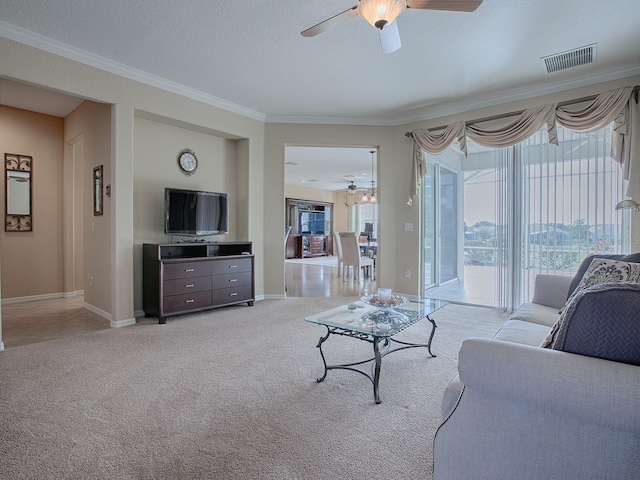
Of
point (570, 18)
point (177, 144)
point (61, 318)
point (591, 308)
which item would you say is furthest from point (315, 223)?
point (591, 308)

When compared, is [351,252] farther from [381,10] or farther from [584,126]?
[381,10]

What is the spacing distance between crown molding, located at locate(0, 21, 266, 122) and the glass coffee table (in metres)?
3.18

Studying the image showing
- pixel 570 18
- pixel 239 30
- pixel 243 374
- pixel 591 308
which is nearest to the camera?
pixel 591 308

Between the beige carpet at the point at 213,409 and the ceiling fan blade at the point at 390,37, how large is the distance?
7.53 ft

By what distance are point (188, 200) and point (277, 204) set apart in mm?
1325

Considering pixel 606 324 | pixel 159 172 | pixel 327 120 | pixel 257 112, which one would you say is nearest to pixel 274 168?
pixel 257 112

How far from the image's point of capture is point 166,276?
3.72 m

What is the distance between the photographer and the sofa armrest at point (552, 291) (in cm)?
258

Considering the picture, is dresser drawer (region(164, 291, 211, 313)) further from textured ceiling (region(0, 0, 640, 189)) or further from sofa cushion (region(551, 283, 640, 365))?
sofa cushion (region(551, 283, 640, 365))

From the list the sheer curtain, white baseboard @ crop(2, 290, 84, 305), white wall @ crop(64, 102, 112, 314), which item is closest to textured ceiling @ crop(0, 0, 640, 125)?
the sheer curtain

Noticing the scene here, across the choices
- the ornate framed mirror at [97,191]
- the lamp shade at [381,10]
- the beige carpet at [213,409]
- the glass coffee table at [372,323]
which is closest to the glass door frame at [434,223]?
the beige carpet at [213,409]

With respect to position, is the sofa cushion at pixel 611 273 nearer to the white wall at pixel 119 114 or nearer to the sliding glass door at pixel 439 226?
the sliding glass door at pixel 439 226

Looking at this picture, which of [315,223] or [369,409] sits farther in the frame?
[315,223]

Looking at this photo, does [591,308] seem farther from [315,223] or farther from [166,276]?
[315,223]
